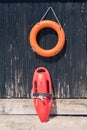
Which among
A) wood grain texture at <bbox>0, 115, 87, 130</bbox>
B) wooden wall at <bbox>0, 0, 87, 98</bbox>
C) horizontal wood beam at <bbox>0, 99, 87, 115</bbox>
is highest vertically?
wooden wall at <bbox>0, 0, 87, 98</bbox>

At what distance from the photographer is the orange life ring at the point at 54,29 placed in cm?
762

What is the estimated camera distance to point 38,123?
25.2 feet

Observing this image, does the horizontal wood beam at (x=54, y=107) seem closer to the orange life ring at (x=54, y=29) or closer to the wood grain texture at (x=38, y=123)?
the wood grain texture at (x=38, y=123)

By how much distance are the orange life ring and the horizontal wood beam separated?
756 millimetres

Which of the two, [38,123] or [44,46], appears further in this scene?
[44,46]

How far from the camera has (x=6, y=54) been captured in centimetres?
785

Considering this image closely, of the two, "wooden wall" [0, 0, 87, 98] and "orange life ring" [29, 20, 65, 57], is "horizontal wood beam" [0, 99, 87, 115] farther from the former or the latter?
"orange life ring" [29, 20, 65, 57]

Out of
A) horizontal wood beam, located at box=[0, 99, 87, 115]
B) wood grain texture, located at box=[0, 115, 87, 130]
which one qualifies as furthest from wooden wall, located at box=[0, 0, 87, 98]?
wood grain texture, located at box=[0, 115, 87, 130]

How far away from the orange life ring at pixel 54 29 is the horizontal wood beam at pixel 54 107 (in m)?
0.76

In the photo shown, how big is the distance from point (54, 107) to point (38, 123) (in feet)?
1.20

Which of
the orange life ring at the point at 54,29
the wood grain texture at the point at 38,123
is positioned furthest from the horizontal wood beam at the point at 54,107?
the orange life ring at the point at 54,29

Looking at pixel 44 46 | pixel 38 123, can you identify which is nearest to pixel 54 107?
pixel 38 123

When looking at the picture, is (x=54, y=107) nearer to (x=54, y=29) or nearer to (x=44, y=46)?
(x=44, y=46)

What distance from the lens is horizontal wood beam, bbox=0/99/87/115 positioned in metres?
7.81
